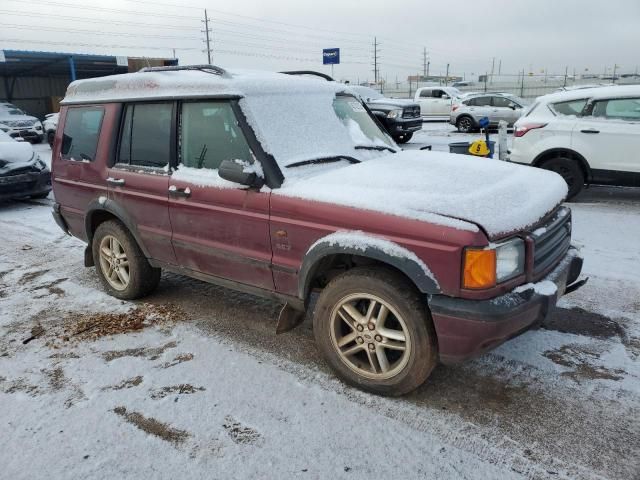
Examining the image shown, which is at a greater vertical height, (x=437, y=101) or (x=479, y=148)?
(x=437, y=101)

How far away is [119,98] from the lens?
4223 millimetres

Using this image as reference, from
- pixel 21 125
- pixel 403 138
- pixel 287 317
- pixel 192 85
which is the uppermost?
pixel 192 85

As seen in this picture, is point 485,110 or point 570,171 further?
point 485,110

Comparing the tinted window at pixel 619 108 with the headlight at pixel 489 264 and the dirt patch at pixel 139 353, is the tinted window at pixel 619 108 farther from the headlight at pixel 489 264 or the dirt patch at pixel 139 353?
the dirt patch at pixel 139 353

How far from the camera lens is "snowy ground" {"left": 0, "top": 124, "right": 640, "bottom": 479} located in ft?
8.24

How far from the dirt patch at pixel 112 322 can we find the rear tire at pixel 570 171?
20.3ft

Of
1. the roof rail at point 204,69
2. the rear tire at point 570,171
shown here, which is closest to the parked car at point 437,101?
the rear tire at point 570,171

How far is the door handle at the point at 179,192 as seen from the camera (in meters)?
3.68

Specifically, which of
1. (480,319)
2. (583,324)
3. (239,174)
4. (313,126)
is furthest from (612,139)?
(239,174)

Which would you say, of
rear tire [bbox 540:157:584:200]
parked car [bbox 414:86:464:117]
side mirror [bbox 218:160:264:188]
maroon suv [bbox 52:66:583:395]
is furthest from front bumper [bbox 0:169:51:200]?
parked car [bbox 414:86:464:117]

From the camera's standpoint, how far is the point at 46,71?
35094 millimetres

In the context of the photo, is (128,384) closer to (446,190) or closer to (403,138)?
A: (446,190)

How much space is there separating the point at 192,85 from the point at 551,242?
265cm

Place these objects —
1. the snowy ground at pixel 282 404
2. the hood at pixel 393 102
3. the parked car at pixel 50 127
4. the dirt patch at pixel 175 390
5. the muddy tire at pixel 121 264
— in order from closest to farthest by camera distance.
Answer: the snowy ground at pixel 282 404 → the dirt patch at pixel 175 390 → the muddy tire at pixel 121 264 → the hood at pixel 393 102 → the parked car at pixel 50 127
